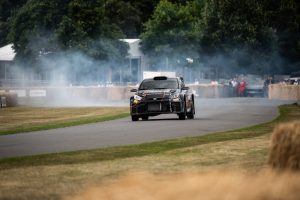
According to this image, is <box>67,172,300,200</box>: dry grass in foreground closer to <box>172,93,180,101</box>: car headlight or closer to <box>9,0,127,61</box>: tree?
<box>172,93,180,101</box>: car headlight

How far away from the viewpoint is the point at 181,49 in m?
85.4

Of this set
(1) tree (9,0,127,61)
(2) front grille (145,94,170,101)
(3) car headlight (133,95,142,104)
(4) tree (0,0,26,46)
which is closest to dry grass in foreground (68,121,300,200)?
(2) front grille (145,94,170,101)

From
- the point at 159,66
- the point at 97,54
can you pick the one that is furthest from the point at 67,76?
the point at 159,66

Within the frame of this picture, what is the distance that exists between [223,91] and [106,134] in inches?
1919

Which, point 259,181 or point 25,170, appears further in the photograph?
point 25,170

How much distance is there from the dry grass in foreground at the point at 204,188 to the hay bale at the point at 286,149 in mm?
2458

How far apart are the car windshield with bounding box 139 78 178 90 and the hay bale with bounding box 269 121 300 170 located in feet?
74.9

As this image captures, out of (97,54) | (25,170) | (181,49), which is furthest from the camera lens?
(181,49)

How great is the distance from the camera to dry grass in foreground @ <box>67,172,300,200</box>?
164 inches

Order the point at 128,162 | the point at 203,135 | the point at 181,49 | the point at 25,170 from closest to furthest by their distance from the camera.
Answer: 1. the point at 25,170
2. the point at 128,162
3. the point at 203,135
4. the point at 181,49

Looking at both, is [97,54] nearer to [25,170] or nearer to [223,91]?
[223,91]

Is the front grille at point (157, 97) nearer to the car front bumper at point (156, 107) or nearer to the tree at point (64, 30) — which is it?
the car front bumper at point (156, 107)

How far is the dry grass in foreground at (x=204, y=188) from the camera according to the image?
416cm

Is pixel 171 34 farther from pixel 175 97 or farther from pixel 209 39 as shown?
pixel 175 97
